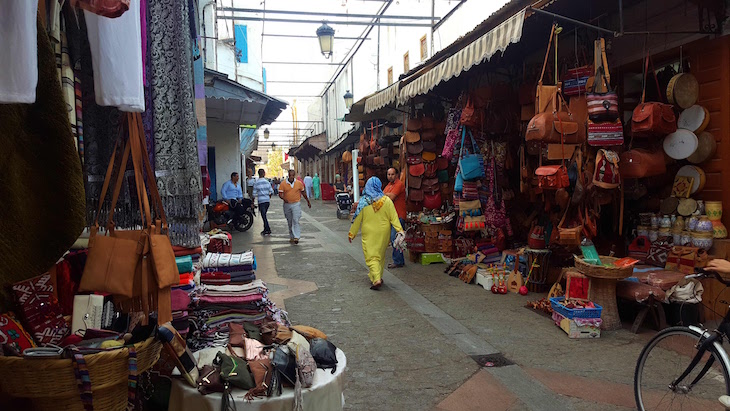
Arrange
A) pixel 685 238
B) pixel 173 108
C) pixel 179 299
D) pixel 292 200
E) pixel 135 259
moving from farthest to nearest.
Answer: pixel 292 200
pixel 685 238
pixel 179 299
pixel 173 108
pixel 135 259

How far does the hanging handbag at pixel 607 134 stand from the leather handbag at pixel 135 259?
466 centimetres

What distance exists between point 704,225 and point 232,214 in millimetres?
12200

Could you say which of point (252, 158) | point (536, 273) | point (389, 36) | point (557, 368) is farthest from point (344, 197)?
point (252, 158)

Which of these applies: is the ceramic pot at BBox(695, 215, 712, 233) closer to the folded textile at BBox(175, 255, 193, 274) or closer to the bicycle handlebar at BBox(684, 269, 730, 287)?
the bicycle handlebar at BBox(684, 269, 730, 287)

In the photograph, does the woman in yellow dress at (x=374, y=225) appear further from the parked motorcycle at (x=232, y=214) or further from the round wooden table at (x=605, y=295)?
the parked motorcycle at (x=232, y=214)

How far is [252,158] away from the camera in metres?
38.5

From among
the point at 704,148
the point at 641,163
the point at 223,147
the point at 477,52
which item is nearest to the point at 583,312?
the point at 641,163

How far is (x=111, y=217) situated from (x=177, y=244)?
0.43 m

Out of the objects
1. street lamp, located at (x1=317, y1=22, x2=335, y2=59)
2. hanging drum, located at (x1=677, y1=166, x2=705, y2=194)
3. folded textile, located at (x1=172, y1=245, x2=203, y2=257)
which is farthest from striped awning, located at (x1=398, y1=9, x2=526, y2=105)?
street lamp, located at (x1=317, y1=22, x2=335, y2=59)

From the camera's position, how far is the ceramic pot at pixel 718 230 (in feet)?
17.5

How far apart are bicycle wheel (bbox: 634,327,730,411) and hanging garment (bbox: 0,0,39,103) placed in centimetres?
360

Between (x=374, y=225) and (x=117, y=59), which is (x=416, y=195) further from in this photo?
(x=117, y=59)

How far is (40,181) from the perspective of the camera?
157 cm

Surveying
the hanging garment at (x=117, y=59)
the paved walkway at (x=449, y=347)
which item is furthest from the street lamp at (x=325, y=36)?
A: the hanging garment at (x=117, y=59)
